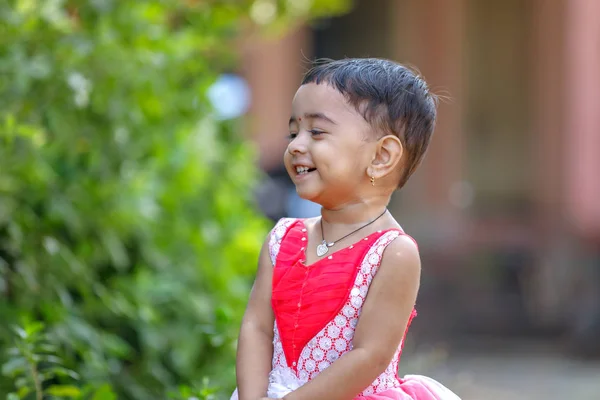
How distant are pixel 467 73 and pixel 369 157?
768cm

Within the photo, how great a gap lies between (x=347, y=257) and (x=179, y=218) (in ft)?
7.66

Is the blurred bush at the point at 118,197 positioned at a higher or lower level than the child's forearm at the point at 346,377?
higher

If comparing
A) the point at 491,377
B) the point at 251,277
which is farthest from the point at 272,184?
the point at 251,277

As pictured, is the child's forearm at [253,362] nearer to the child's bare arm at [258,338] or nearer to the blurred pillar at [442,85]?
the child's bare arm at [258,338]

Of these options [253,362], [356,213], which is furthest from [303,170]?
[253,362]

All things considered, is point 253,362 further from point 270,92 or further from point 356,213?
point 270,92

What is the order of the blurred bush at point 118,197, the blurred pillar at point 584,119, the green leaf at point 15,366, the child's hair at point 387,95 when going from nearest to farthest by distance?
the child's hair at point 387,95 → the green leaf at point 15,366 → the blurred bush at point 118,197 → the blurred pillar at point 584,119

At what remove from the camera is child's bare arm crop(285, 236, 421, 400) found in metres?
2.11

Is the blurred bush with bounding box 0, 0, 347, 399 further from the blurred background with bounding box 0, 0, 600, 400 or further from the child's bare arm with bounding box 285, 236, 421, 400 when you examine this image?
the child's bare arm with bounding box 285, 236, 421, 400

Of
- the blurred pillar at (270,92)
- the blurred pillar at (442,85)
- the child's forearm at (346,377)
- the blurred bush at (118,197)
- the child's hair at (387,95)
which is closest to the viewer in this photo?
the child's forearm at (346,377)

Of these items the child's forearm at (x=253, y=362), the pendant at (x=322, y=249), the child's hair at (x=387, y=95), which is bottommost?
the child's forearm at (x=253, y=362)

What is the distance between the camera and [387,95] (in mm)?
2209

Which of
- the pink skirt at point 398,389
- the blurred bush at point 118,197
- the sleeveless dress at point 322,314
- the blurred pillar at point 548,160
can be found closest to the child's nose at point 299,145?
the sleeveless dress at point 322,314

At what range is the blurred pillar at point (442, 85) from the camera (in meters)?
9.18
